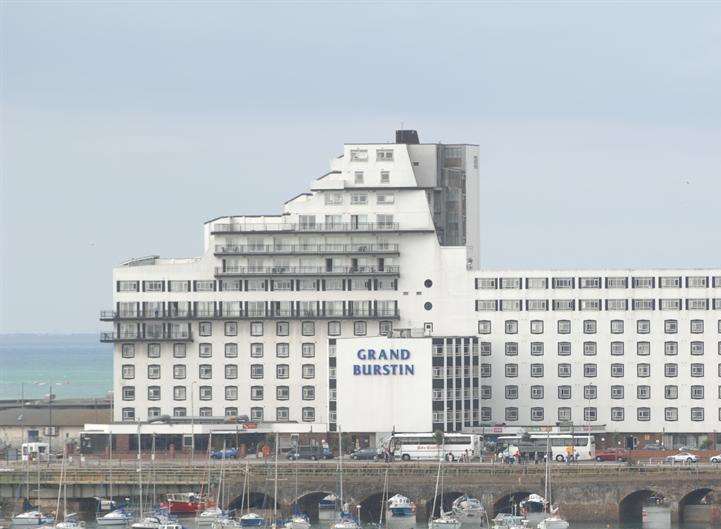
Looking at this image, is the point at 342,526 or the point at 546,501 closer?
the point at 342,526

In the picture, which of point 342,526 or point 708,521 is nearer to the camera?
point 342,526

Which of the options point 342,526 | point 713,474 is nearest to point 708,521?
point 713,474

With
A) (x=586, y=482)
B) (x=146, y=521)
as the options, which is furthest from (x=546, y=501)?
(x=146, y=521)

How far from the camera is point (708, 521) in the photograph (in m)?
199

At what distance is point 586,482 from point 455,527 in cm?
1579

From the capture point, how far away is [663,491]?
198625mm

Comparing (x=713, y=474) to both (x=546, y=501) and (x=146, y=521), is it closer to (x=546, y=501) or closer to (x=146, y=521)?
(x=546, y=501)

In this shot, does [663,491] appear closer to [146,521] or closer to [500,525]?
[500,525]

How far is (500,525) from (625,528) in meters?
12.1

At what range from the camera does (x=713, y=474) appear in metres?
199

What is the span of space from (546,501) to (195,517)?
2914 cm

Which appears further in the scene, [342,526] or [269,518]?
[269,518]

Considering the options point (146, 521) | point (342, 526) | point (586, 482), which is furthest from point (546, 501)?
point (146, 521)

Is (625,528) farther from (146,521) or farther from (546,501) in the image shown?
(146,521)
